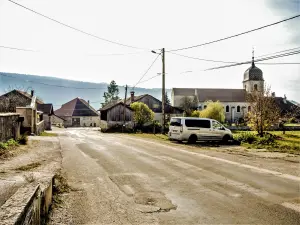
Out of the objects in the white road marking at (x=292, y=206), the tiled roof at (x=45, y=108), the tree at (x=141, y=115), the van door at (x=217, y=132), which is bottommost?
the white road marking at (x=292, y=206)

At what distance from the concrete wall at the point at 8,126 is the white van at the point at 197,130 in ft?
37.0

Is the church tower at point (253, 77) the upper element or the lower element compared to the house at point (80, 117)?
upper

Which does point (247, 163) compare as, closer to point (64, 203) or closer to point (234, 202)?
point (234, 202)

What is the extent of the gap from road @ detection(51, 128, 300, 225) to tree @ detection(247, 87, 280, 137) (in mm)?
14381

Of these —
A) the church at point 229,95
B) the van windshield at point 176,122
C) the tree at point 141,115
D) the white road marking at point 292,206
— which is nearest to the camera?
the white road marking at point 292,206

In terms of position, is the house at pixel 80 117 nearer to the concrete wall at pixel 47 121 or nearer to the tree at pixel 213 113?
the concrete wall at pixel 47 121

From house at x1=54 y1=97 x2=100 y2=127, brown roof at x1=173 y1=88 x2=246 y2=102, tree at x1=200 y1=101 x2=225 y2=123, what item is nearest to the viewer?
tree at x1=200 y1=101 x2=225 y2=123

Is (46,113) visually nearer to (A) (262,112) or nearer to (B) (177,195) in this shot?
(A) (262,112)

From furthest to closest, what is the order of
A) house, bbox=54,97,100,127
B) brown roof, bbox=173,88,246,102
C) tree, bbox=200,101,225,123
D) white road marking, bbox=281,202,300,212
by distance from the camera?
house, bbox=54,97,100,127, brown roof, bbox=173,88,246,102, tree, bbox=200,101,225,123, white road marking, bbox=281,202,300,212

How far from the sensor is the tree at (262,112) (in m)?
25.0

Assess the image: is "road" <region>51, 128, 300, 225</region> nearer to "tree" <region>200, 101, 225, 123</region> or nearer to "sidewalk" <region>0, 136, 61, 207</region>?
"sidewalk" <region>0, 136, 61, 207</region>

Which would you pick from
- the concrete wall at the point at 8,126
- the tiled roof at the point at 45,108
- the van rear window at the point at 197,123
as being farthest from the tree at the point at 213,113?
the concrete wall at the point at 8,126

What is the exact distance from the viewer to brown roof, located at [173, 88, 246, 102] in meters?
89.9

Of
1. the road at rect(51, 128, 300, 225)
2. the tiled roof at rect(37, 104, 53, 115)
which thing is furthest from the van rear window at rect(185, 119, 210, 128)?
the tiled roof at rect(37, 104, 53, 115)
